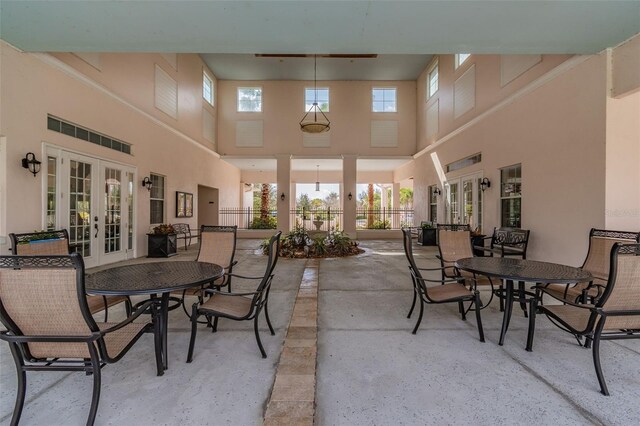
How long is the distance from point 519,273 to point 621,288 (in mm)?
661

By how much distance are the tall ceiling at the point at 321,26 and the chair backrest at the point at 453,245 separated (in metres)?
2.73

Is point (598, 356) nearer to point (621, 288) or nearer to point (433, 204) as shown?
point (621, 288)

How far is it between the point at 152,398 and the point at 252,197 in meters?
15.9

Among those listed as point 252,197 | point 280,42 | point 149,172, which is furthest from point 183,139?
point 252,197

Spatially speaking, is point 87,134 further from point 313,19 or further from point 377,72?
point 377,72

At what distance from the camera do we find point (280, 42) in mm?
4184

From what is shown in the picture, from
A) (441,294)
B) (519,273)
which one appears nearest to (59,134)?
(441,294)

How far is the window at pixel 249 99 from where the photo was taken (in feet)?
39.3

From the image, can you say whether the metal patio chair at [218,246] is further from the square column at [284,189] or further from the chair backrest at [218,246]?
the square column at [284,189]

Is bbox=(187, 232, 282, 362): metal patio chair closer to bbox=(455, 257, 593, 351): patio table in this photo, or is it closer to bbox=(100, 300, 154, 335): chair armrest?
bbox=(100, 300, 154, 335): chair armrest

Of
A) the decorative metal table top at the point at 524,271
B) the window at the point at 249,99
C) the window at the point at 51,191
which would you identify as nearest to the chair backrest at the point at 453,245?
the decorative metal table top at the point at 524,271

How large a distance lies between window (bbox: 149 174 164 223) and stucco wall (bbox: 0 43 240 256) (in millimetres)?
153

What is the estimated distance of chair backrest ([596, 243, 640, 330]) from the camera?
1.93 m

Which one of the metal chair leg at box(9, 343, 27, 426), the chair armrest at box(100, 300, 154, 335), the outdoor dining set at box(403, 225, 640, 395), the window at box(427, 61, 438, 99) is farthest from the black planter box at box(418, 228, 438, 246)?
the metal chair leg at box(9, 343, 27, 426)
